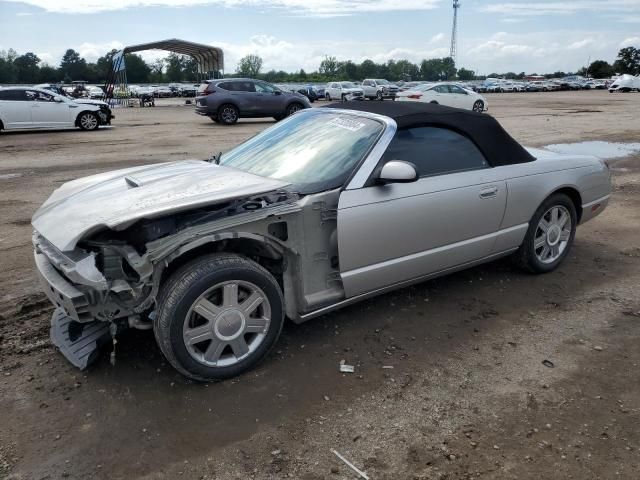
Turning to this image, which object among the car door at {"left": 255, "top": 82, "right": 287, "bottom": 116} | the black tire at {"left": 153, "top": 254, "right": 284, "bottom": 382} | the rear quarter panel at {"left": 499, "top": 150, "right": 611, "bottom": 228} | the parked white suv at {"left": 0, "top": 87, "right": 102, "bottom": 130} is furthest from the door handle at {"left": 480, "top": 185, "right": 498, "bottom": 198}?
the parked white suv at {"left": 0, "top": 87, "right": 102, "bottom": 130}

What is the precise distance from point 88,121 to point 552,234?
1775cm

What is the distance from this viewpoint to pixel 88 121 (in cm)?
1862

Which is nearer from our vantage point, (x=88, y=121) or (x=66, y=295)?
(x=66, y=295)

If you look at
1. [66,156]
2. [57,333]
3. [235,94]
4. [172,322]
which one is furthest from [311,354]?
[235,94]

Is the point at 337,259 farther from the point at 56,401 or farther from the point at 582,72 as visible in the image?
the point at 582,72

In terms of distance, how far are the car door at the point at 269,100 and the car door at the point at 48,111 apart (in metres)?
6.58

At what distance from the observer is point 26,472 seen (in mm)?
2453

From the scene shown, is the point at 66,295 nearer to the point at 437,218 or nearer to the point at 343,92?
the point at 437,218

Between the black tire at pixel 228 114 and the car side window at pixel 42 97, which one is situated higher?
the car side window at pixel 42 97

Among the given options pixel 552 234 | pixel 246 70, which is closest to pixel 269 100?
pixel 552 234

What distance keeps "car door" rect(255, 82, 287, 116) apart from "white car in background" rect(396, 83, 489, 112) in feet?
19.8

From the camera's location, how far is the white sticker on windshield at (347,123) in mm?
3856

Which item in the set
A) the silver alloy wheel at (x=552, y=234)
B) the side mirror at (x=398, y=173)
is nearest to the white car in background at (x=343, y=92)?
the silver alloy wheel at (x=552, y=234)

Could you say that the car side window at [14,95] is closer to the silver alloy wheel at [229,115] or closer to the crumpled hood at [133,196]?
the silver alloy wheel at [229,115]
